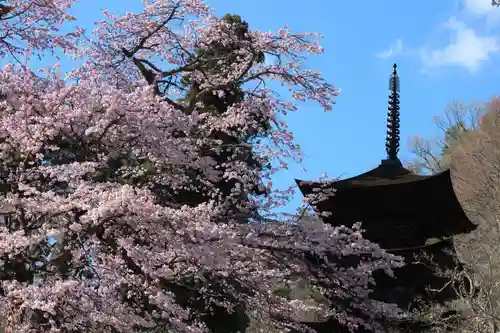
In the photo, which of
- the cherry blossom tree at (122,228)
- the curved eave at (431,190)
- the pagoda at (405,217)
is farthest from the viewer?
the pagoda at (405,217)

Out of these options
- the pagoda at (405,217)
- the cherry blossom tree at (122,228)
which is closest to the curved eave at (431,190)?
the pagoda at (405,217)

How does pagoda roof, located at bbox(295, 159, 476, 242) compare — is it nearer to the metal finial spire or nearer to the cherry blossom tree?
the metal finial spire

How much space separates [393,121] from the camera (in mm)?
13602

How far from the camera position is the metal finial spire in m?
13.2

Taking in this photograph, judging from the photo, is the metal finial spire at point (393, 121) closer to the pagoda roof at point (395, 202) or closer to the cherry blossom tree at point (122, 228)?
the pagoda roof at point (395, 202)

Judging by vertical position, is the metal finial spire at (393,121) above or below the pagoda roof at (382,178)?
above

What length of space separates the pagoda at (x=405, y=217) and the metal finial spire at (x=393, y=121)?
39 centimetres

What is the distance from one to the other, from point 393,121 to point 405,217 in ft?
7.10

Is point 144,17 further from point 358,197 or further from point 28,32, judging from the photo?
point 358,197

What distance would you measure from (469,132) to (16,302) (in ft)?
63.5

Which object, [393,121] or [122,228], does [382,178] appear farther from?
[122,228]

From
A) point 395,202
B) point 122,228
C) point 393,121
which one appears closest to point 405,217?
point 395,202

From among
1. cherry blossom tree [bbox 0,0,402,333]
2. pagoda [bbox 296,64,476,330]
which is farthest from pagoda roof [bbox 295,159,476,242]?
cherry blossom tree [bbox 0,0,402,333]

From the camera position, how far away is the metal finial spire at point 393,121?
1325 cm
